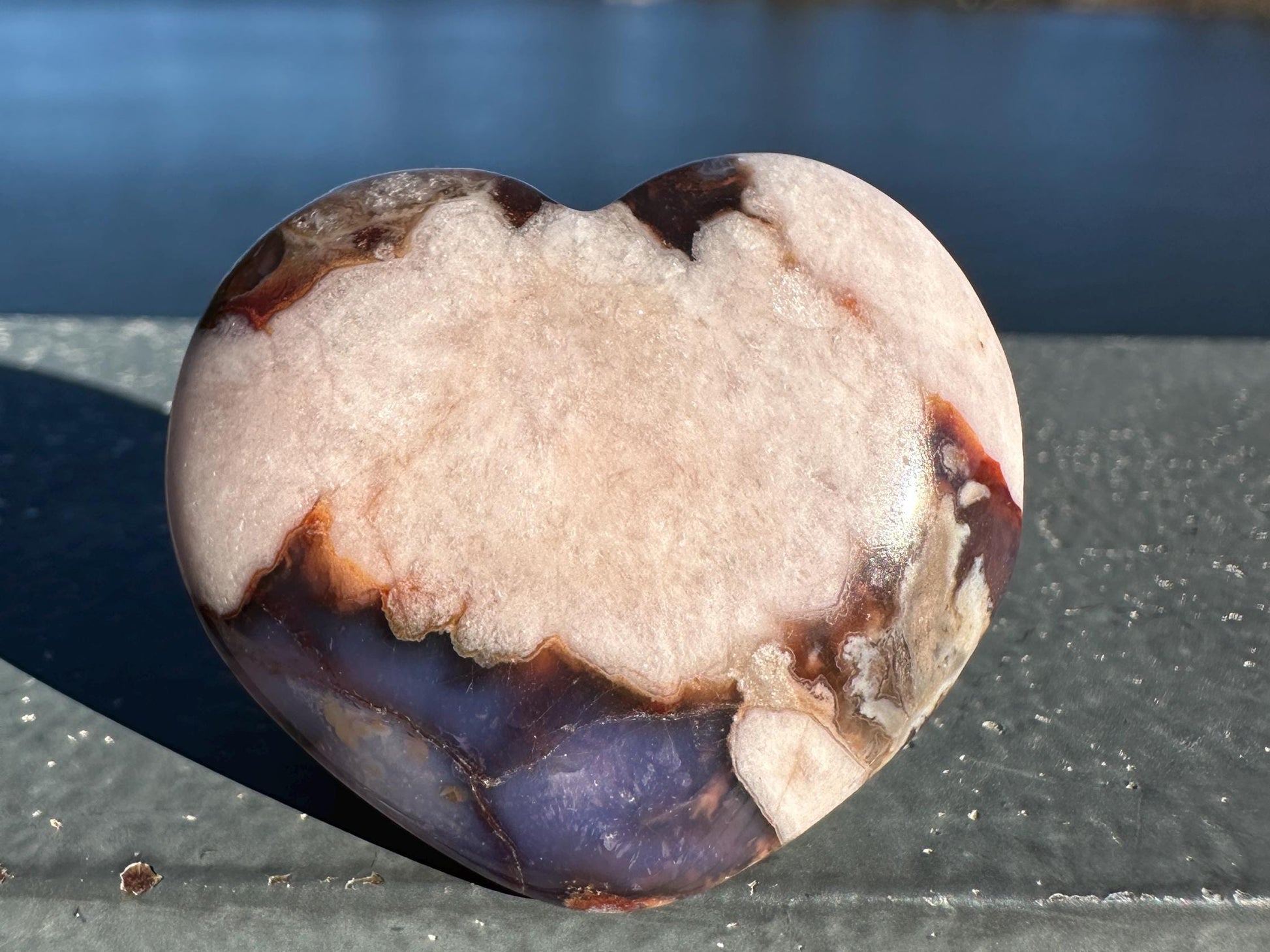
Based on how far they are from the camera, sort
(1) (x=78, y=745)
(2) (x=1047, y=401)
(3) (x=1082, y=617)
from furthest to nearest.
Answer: (2) (x=1047, y=401), (3) (x=1082, y=617), (1) (x=78, y=745)

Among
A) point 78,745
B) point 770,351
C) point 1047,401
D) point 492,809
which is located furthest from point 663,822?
point 1047,401

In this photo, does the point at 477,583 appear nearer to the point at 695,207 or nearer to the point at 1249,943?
the point at 695,207

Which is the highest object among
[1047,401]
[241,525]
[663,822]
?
[241,525]

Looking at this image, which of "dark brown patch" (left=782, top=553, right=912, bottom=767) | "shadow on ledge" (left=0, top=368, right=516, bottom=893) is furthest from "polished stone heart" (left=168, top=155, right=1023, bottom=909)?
"shadow on ledge" (left=0, top=368, right=516, bottom=893)

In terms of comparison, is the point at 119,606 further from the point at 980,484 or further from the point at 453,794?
the point at 980,484

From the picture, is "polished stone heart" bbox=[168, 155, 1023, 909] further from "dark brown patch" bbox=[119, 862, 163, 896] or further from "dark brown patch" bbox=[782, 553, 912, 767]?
"dark brown patch" bbox=[119, 862, 163, 896]

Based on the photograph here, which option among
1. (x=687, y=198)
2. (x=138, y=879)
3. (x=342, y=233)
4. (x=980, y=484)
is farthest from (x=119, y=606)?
(x=980, y=484)

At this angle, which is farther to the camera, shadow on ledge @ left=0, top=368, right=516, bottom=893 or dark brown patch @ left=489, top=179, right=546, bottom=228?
shadow on ledge @ left=0, top=368, right=516, bottom=893
